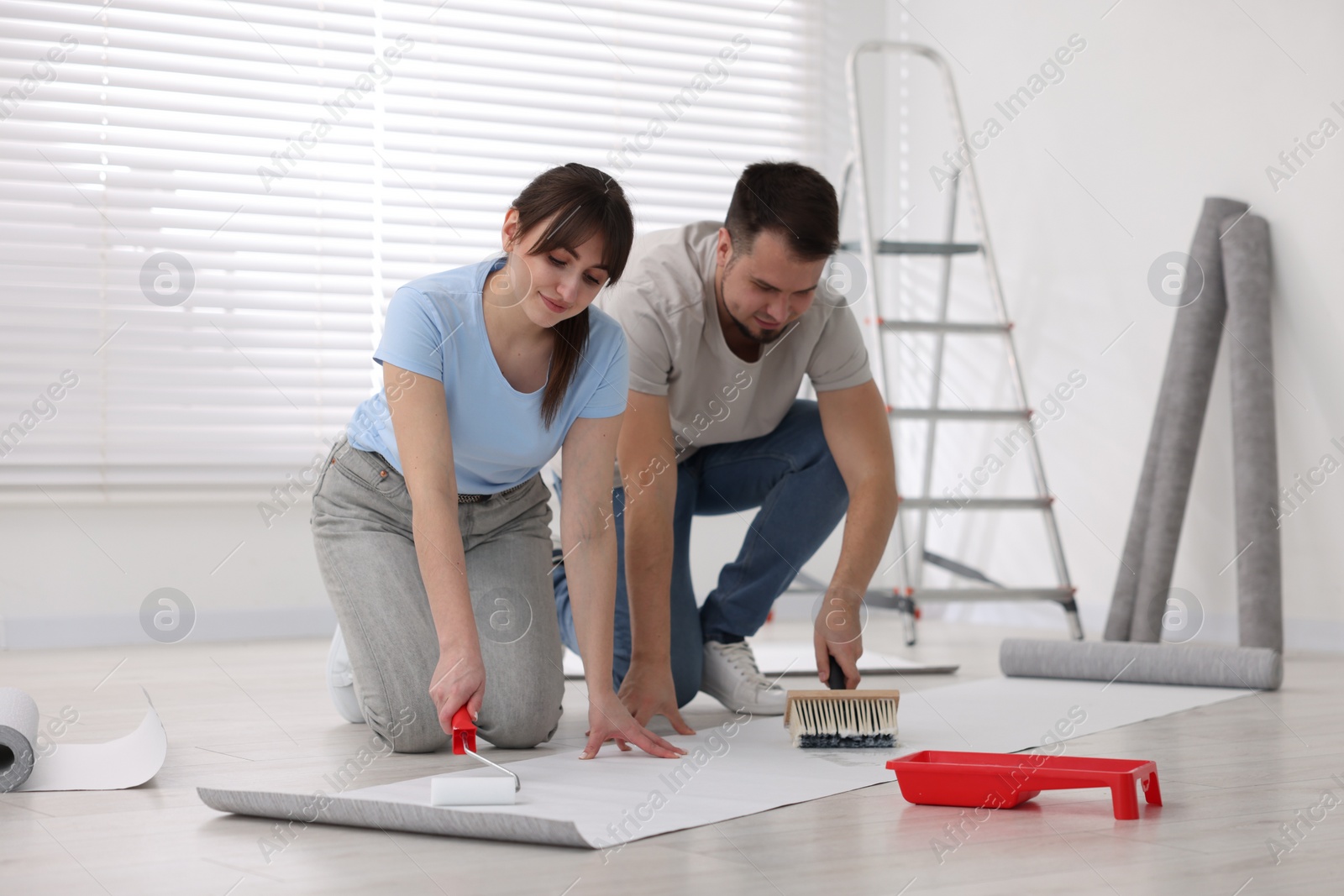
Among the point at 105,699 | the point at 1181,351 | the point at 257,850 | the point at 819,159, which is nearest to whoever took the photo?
the point at 257,850

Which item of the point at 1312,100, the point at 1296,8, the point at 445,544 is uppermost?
the point at 1296,8

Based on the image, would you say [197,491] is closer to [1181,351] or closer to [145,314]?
[145,314]

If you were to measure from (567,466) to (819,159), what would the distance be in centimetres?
298

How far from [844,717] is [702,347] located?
661mm

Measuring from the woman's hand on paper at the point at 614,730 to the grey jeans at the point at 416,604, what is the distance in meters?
0.18

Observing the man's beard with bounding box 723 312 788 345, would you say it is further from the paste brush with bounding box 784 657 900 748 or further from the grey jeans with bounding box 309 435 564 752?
the paste brush with bounding box 784 657 900 748

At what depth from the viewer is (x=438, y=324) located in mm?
1619

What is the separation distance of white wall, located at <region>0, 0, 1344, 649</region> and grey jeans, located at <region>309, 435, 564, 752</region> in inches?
67.1

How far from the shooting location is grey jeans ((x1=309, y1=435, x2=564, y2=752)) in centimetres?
175

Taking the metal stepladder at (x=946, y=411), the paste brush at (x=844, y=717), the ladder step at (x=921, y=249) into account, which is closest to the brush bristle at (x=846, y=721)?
the paste brush at (x=844, y=717)

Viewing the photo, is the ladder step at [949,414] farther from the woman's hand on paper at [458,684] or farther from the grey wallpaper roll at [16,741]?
the grey wallpaper roll at [16,741]

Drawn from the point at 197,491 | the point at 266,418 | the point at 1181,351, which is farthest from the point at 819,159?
the point at 197,491

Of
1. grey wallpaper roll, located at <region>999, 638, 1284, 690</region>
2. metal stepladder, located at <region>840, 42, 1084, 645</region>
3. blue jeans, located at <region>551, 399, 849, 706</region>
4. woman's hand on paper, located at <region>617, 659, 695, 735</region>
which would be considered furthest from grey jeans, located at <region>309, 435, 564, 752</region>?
metal stepladder, located at <region>840, 42, 1084, 645</region>

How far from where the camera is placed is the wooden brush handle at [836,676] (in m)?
1.79
